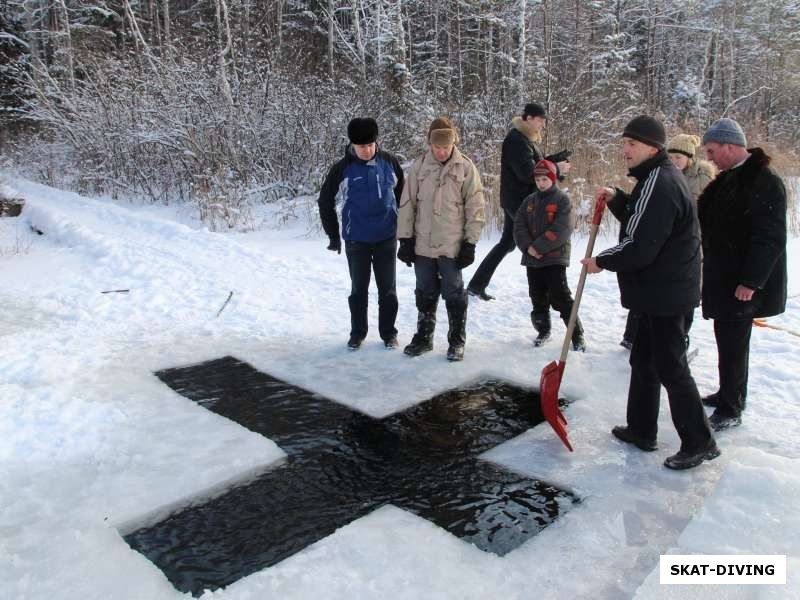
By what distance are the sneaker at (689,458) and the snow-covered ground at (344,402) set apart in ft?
0.17

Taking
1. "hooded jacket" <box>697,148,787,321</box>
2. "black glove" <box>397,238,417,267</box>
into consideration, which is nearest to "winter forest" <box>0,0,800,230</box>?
"black glove" <box>397,238,417,267</box>

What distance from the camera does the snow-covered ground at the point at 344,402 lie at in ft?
8.07

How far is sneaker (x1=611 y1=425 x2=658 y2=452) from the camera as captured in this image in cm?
345

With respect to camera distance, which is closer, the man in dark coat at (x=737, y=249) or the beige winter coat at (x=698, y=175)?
the man in dark coat at (x=737, y=249)

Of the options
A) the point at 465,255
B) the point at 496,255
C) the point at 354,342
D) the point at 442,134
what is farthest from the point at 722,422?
the point at 496,255

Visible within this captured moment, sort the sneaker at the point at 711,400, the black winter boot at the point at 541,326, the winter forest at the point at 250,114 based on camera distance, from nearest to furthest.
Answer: the sneaker at the point at 711,400, the black winter boot at the point at 541,326, the winter forest at the point at 250,114

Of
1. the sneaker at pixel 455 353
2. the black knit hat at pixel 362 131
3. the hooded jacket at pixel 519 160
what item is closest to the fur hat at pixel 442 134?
the black knit hat at pixel 362 131

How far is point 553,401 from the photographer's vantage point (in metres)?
3.57

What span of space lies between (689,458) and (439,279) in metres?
2.36

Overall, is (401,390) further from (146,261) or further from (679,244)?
(146,261)

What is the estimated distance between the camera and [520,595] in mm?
2369

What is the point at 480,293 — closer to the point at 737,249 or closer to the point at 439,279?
the point at 439,279

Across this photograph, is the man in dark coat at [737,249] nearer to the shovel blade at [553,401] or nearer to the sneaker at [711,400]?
the sneaker at [711,400]

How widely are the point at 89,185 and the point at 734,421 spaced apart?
17.3 meters
